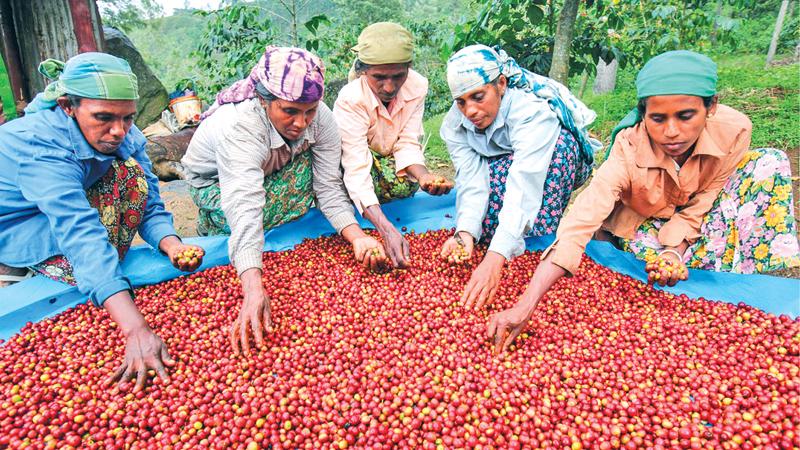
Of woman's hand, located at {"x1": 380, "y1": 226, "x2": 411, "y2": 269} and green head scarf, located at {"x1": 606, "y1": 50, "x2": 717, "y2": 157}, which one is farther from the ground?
green head scarf, located at {"x1": 606, "y1": 50, "x2": 717, "y2": 157}

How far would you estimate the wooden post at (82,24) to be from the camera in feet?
15.7

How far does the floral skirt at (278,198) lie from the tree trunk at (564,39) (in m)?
2.41

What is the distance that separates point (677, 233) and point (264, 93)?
2.58m

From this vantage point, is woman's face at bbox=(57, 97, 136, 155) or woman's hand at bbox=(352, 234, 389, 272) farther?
woman's hand at bbox=(352, 234, 389, 272)

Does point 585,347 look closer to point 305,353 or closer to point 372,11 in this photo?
point 305,353

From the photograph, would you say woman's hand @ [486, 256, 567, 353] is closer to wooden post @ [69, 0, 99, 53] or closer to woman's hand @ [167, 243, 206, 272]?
woman's hand @ [167, 243, 206, 272]

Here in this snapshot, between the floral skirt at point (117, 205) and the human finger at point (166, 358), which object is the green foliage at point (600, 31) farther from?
the human finger at point (166, 358)

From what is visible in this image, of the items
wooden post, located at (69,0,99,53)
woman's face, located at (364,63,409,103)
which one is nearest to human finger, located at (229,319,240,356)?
woman's face, located at (364,63,409,103)

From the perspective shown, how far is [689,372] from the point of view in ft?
7.08

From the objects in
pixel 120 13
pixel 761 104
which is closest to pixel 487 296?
pixel 761 104

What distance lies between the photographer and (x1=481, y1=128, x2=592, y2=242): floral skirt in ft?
10.4

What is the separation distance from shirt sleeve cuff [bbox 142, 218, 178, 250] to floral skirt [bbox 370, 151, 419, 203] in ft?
4.95

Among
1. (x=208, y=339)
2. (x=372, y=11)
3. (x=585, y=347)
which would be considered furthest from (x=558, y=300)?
(x=372, y=11)

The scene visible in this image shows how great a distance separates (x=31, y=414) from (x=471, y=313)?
6.77 ft
